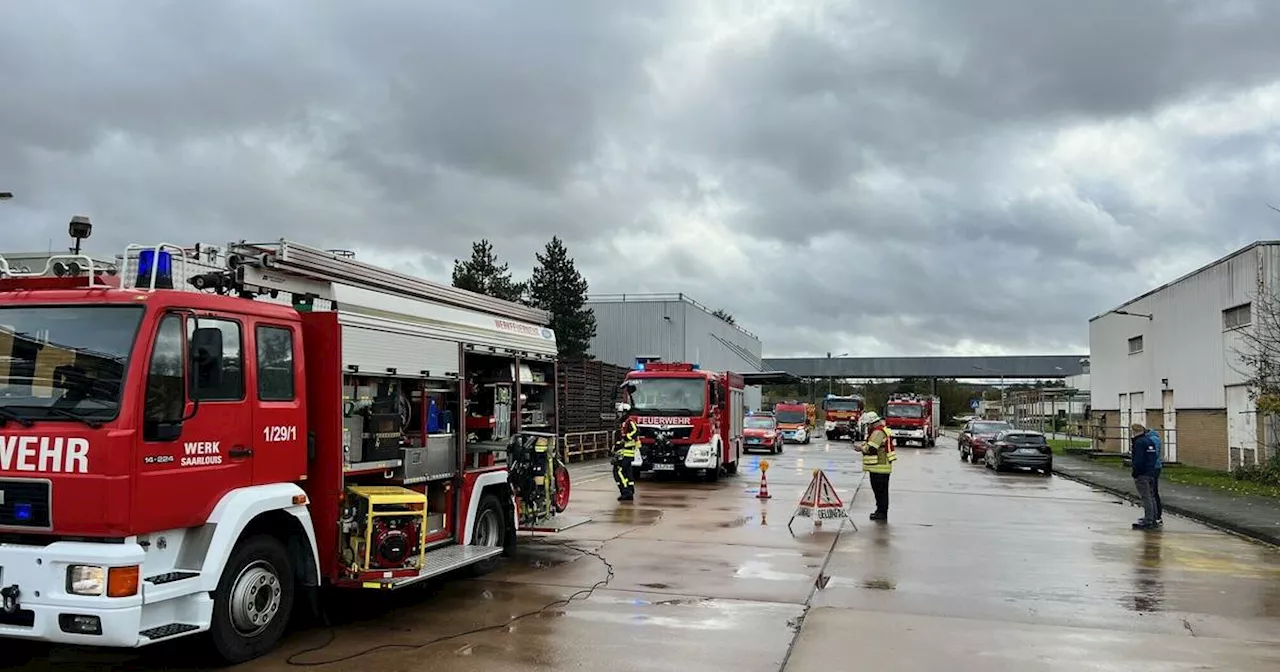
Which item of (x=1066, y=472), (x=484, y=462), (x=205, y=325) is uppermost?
(x=205, y=325)

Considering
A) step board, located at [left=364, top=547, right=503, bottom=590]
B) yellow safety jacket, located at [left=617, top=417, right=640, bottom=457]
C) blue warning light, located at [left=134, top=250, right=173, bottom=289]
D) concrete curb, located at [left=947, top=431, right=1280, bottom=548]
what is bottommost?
concrete curb, located at [left=947, top=431, right=1280, bottom=548]

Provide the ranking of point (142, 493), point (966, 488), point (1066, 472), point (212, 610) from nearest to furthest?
point (142, 493) < point (212, 610) < point (966, 488) < point (1066, 472)

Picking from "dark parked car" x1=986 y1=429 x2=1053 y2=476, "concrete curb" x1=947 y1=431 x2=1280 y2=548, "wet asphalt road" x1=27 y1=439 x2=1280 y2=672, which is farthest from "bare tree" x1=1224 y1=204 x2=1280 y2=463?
"wet asphalt road" x1=27 y1=439 x2=1280 y2=672

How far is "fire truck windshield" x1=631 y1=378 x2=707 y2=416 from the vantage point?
21656 mm

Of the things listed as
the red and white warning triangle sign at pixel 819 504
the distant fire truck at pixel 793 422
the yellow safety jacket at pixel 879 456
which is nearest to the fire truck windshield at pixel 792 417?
the distant fire truck at pixel 793 422

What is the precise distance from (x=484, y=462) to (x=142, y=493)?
14.9 ft

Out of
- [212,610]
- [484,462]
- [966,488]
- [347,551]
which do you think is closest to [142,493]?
[212,610]

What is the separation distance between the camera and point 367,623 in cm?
780

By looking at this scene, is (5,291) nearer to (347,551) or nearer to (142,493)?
(142,493)

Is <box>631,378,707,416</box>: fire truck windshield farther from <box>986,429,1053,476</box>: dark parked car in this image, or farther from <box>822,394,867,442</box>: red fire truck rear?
<box>822,394,867,442</box>: red fire truck rear

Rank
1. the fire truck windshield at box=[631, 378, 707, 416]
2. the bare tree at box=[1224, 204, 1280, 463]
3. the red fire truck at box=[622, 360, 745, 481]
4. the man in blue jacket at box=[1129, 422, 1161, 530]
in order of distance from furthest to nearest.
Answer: the bare tree at box=[1224, 204, 1280, 463] < the fire truck windshield at box=[631, 378, 707, 416] < the red fire truck at box=[622, 360, 745, 481] < the man in blue jacket at box=[1129, 422, 1161, 530]

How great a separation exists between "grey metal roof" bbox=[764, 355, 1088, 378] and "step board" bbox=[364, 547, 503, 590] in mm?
82776

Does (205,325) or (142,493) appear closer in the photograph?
(142,493)

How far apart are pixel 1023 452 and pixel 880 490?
15.2 m
